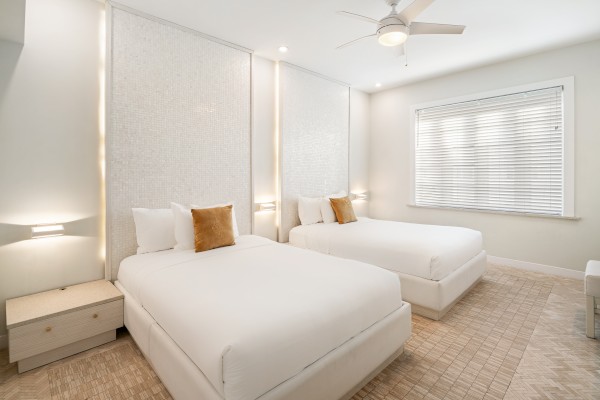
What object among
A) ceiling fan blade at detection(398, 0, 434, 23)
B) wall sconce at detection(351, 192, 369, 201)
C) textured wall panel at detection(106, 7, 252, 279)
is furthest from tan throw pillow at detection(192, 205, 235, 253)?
wall sconce at detection(351, 192, 369, 201)

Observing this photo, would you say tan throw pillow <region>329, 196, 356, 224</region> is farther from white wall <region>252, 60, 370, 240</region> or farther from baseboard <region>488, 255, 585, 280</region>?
baseboard <region>488, 255, 585, 280</region>

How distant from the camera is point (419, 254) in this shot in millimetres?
2820

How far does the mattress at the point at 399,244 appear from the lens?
2.80 metres

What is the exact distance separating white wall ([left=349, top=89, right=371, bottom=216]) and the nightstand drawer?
164 inches

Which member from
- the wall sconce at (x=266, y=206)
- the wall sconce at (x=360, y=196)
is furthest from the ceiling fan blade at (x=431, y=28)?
the wall sconce at (x=360, y=196)

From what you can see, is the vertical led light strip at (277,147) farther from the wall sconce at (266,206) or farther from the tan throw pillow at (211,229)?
the tan throw pillow at (211,229)

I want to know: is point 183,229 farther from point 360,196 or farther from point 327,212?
point 360,196

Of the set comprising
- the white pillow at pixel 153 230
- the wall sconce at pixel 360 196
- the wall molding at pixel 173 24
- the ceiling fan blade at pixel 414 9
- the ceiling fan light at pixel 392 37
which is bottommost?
the white pillow at pixel 153 230

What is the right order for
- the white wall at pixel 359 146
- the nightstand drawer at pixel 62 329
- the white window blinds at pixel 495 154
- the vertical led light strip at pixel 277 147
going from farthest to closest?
the white wall at pixel 359 146
the vertical led light strip at pixel 277 147
the white window blinds at pixel 495 154
the nightstand drawer at pixel 62 329

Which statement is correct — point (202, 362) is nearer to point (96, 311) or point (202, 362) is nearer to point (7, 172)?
point (96, 311)

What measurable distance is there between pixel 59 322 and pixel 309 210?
298 centimetres

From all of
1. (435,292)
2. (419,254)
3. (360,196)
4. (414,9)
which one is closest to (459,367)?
(435,292)

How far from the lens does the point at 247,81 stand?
3766 millimetres

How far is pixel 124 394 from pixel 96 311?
74 cm
